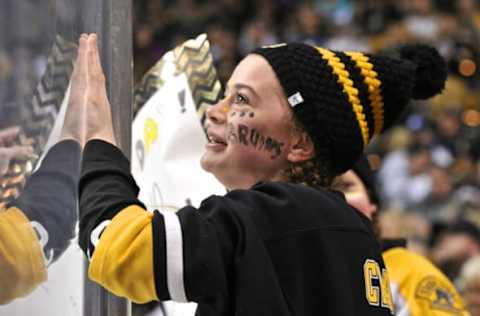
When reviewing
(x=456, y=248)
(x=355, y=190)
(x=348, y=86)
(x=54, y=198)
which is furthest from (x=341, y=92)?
(x=456, y=248)

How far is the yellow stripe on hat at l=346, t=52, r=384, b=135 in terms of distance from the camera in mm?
2477

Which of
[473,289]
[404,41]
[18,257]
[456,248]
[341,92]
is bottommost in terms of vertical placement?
[456,248]

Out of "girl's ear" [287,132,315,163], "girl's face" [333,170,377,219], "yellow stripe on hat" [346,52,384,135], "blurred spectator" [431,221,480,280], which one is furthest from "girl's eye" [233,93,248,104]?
"blurred spectator" [431,221,480,280]

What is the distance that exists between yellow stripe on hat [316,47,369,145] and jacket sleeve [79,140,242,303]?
46cm

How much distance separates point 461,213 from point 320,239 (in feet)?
19.6

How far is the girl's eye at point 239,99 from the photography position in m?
2.42

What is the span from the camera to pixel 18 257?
2.13 m

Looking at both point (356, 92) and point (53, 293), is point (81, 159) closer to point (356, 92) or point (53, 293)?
point (53, 293)

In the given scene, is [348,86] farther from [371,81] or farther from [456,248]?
[456,248]

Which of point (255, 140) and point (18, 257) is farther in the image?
point (255, 140)

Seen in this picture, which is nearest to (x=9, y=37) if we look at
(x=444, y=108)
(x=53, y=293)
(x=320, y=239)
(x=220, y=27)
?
(x=53, y=293)

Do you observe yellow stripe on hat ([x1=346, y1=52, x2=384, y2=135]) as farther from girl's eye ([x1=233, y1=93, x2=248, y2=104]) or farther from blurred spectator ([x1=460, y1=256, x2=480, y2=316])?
blurred spectator ([x1=460, y1=256, x2=480, y2=316])

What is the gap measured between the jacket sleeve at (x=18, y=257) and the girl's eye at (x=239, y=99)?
52 centimetres

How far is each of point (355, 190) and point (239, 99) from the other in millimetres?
1254
